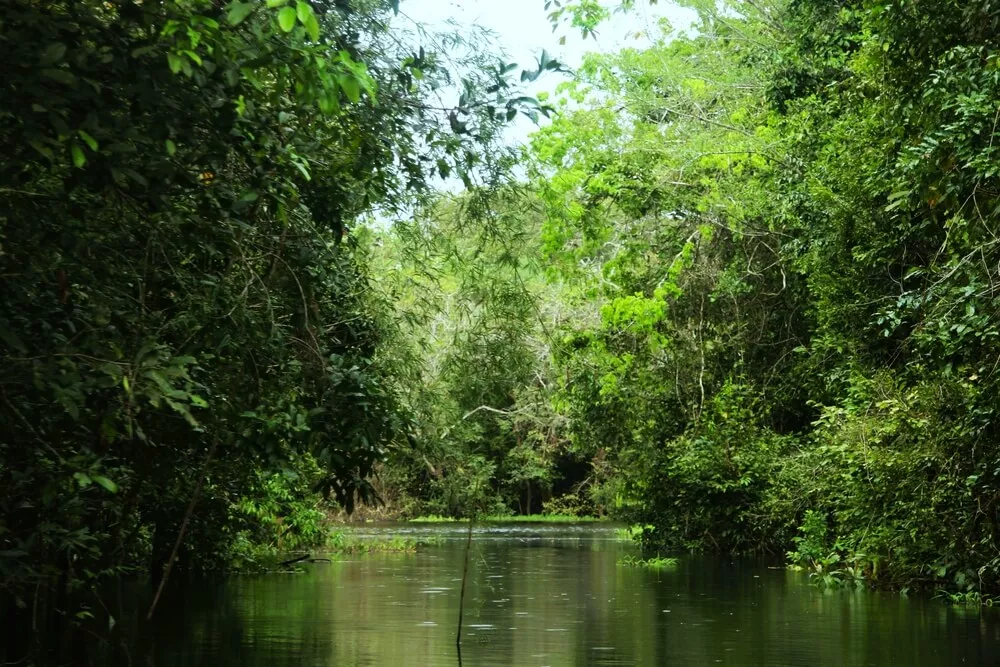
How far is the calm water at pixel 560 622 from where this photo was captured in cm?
1061

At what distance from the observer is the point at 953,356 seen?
12078 millimetres

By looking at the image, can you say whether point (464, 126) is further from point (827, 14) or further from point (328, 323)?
point (827, 14)

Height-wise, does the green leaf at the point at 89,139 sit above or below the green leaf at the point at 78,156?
above

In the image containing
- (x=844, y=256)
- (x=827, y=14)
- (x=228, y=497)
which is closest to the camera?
(x=228, y=497)

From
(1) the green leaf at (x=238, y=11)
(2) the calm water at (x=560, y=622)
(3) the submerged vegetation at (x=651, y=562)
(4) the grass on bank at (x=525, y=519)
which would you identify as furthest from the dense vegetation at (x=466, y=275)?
(4) the grass on bank at (x=525, y=519)

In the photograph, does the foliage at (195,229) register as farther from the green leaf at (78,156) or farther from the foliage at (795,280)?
the foliage at (795,280)

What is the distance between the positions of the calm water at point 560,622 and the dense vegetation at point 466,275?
3.29 feet

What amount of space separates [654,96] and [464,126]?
1581 cm

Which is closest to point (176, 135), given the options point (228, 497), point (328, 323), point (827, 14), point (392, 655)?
point (328, 323)

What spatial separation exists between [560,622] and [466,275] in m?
4.69

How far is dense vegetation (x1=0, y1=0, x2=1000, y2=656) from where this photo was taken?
6.71 m

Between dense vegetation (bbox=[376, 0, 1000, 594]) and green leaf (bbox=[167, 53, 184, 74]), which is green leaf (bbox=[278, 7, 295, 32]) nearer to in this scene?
green leaf (bbox=[167, 53, 184, 74])

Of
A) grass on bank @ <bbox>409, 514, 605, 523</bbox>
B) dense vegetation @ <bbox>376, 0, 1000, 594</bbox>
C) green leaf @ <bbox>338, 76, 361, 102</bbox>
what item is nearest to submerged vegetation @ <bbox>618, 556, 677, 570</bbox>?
dense vegetation @ <bbox>376, 0, 1000, 594</bbox>

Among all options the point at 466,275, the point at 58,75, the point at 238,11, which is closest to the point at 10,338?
the point at 58,75
